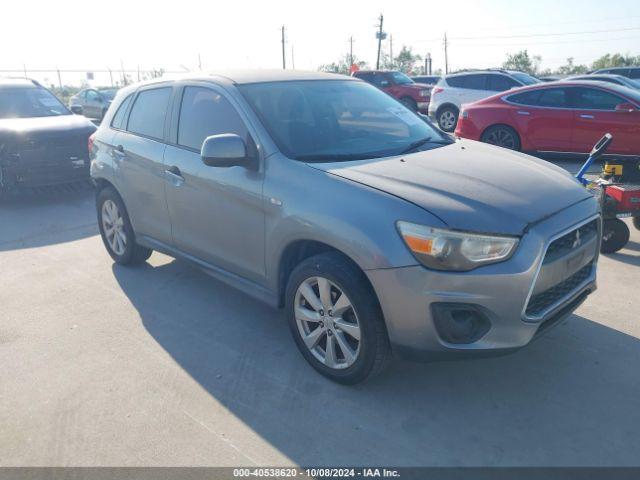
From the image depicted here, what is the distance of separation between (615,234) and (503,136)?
5.17m

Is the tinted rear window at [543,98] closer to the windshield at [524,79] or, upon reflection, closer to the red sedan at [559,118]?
the red sedan at [559,118]

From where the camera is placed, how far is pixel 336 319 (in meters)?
3.19

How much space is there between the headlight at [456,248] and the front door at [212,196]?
1.17 metres

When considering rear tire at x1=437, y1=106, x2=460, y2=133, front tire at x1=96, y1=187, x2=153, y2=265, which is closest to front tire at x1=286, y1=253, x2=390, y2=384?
front tire at x1=96, y1=187, x2=153, y2=265

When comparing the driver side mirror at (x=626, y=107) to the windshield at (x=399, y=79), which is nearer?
the driver side mirror at (x=626, y=107)

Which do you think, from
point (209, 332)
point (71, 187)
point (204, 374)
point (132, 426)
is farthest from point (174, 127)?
point (71, 187)

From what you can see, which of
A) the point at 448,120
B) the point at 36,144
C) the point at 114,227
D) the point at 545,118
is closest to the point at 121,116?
the point at 114,227

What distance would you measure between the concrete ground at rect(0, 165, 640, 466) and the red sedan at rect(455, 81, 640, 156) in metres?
5.22

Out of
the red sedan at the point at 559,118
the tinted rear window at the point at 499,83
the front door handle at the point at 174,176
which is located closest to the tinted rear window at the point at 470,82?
the tinted rear window at the point at 499,83

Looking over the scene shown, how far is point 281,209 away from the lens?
3.38 meters

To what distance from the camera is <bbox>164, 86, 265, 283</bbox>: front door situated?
3.65 meters

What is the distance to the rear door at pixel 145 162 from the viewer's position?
14.8ft

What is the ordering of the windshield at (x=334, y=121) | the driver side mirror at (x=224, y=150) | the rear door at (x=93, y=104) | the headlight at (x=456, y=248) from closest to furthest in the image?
the headlight at (x=456, y=248) < the driver side mirror at (x=224, y=150) < the windshield at (x=334, y=121) < the rear door at (x=93, y=104)

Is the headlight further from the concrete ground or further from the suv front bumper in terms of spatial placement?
the concrete ground
